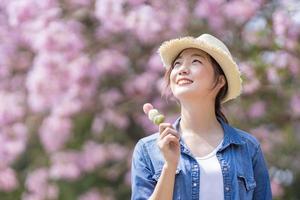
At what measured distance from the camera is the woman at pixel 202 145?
247 centimetres

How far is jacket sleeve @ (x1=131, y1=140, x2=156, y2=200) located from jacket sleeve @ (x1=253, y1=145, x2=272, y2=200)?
1.04 ft

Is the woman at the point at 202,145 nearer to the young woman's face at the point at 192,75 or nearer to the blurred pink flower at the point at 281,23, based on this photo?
the young woman's face at the point at 192,75

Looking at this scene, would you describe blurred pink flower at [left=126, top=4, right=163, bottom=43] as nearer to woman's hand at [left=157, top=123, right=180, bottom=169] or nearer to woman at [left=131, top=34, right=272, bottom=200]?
woman at [left=131, top=34, right=272, bottom=200]

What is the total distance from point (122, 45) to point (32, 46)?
1.95 ft

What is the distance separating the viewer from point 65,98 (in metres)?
5.75

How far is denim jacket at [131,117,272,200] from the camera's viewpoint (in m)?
2.47

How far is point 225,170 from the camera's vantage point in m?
2.48

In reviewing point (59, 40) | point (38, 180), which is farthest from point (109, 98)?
point (38, 180)

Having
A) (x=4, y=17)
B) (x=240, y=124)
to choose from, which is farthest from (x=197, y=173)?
(x=4, y=17)

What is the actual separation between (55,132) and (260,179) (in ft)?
11.1

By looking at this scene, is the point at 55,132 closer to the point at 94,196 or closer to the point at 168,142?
the point at 94,196

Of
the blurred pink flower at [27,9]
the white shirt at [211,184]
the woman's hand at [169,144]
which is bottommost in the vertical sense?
the white shirt at [211,184]

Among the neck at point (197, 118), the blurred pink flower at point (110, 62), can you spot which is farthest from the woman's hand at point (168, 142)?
the blurred pink flower at point (110, 62)

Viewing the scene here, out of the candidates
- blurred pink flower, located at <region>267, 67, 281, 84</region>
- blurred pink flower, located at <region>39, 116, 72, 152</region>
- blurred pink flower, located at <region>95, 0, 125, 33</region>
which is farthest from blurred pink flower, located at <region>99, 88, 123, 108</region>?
blurred pink flower, located at <region>267, 67, 281, 84</region>
